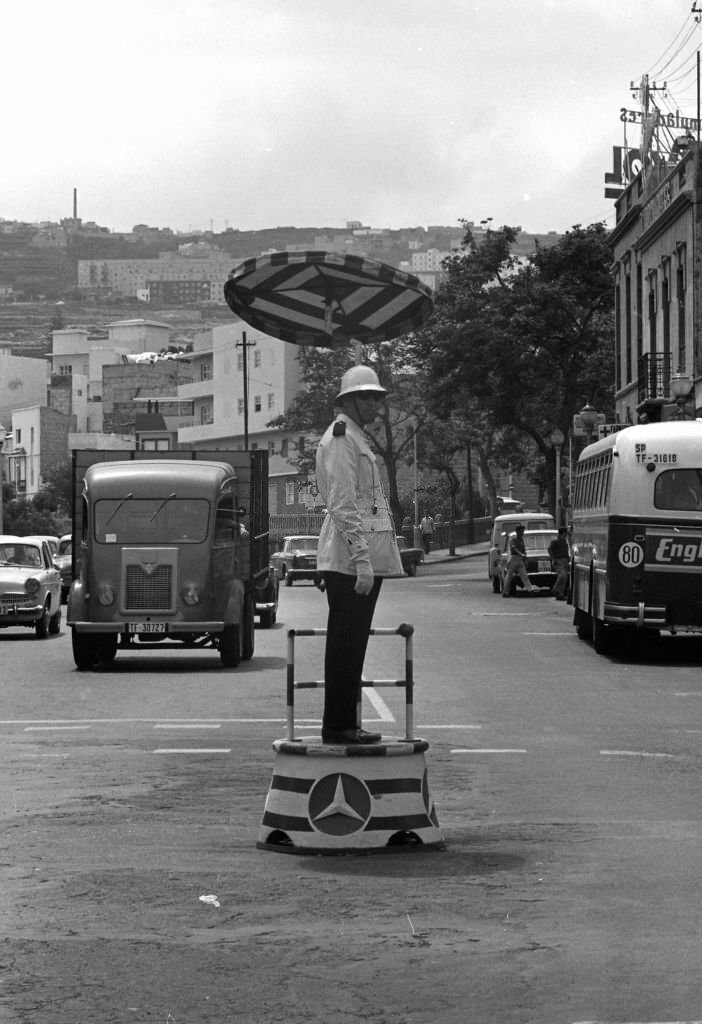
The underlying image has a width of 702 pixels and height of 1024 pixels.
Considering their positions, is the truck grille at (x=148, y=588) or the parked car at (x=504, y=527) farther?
the parked car at (x=504, y=527)

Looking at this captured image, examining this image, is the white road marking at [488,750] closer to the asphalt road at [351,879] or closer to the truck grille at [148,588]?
→ the asphalt road at [351,879]

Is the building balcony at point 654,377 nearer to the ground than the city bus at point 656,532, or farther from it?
farther from it

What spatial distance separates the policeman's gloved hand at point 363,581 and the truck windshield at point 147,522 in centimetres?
1462

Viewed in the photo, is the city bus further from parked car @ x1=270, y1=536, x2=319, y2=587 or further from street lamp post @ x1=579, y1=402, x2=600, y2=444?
parked car @ x1=270, y1=536, x2=319, y2=587

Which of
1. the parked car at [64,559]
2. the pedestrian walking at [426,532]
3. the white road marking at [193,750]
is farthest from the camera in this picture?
the pedestrian walking at [426,532]

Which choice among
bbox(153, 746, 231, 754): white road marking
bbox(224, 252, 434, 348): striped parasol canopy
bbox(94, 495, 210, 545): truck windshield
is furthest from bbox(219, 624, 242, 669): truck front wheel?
bbox(153, 746, 231, 754): white road marking

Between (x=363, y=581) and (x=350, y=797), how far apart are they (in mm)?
1074

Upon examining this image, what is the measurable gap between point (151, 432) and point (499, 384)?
7582 cm

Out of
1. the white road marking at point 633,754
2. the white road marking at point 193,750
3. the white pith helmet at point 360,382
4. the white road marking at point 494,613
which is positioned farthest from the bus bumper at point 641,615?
Result: the white pith helmet at point 360,382

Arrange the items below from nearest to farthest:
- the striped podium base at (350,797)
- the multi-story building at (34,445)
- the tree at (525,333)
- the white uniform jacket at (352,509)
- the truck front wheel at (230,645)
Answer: the striped podium base at (350,797)
the white uniform jacket at (352,509)
the truck front wheel at (230,645)
the tree at (525,333)
the multi-story building at (34,445)

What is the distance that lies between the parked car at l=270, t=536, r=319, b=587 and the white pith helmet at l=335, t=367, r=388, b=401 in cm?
5205

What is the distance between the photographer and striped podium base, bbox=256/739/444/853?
9766 mm

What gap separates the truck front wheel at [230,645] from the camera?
78.7ft

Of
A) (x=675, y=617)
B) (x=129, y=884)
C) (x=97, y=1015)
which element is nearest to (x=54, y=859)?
(x=129, y=884)
